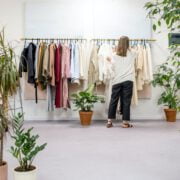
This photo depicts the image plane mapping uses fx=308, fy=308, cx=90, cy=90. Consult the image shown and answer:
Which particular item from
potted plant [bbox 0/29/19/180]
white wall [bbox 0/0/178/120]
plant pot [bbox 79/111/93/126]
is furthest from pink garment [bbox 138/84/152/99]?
potted plant [bbox 0/29/19/180]

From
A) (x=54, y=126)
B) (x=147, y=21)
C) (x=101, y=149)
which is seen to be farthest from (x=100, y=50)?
(x=101, y=149)

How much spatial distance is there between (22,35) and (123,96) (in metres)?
2.22

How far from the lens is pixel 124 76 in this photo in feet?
16.8

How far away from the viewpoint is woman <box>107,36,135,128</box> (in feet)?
16.7

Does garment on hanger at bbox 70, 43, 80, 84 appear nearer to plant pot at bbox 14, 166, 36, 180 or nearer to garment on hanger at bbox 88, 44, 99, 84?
garment on hanger at bbox 88, 44, 99, 84

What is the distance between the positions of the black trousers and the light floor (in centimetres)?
26

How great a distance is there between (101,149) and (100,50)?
2.40 meters

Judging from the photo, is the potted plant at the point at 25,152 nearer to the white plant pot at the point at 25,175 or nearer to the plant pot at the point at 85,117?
the white plant pot at the point at 25,175

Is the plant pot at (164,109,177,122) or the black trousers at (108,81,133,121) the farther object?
the plant pot at (164,109,177,122)

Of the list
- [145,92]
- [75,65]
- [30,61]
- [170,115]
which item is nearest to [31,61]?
[30,61]

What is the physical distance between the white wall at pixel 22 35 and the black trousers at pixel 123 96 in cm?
72

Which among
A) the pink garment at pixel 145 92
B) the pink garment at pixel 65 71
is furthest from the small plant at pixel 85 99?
the pink garment at pixel 145 92

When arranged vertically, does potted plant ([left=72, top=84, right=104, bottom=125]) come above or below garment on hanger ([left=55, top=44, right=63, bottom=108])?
below

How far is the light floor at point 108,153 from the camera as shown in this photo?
9.41 ft
